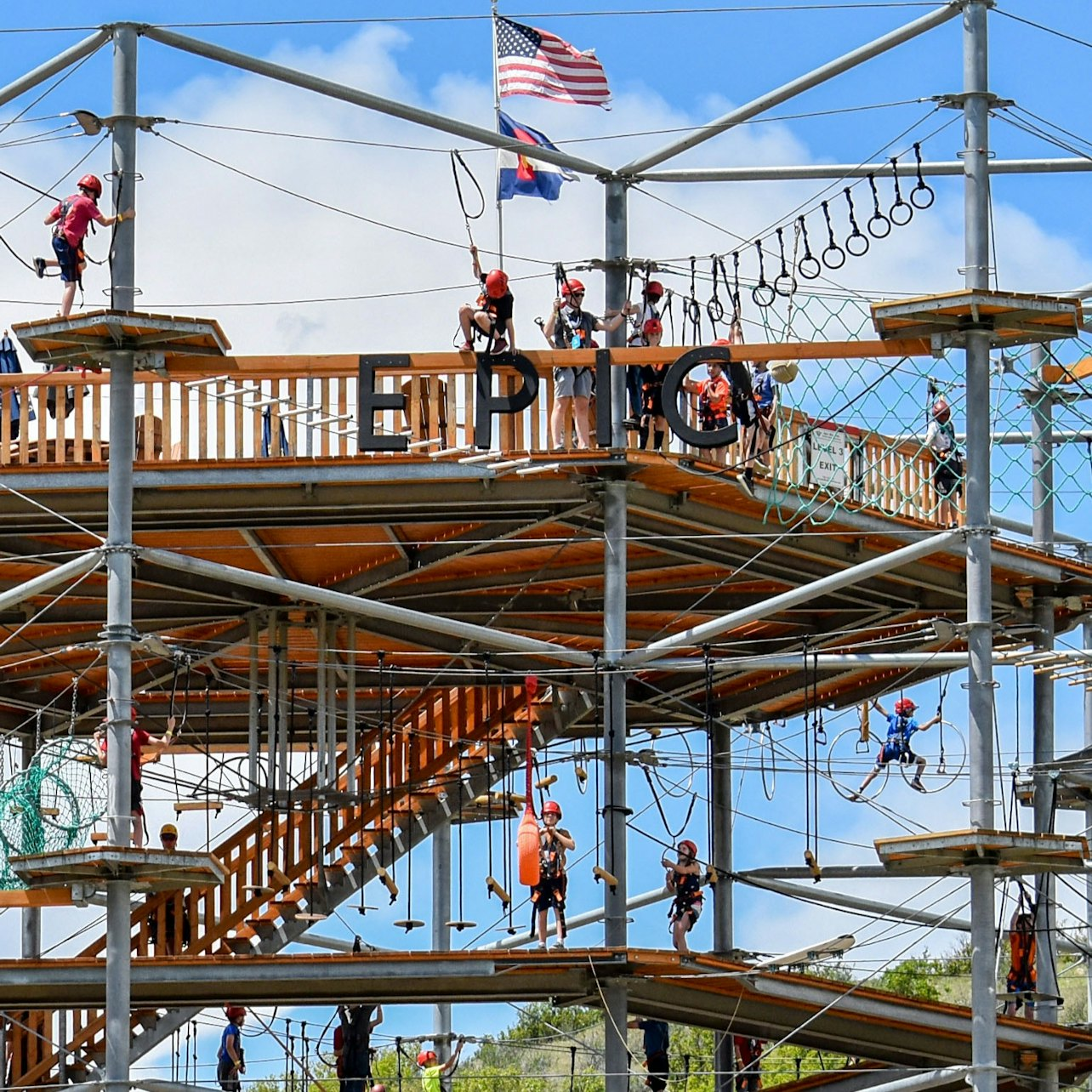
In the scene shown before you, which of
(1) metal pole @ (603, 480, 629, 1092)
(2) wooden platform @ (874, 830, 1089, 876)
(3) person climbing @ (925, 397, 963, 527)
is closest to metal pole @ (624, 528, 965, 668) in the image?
(1) metal pole @ (603, 480, 629, 1092)

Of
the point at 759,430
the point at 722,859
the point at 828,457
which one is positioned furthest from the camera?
the point at 722,859

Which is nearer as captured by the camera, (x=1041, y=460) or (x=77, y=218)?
(x=77, y=218)

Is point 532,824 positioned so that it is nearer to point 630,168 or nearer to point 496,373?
point 496,373

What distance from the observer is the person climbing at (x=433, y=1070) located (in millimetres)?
35562

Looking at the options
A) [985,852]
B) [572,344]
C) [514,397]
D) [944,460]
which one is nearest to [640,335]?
[572,344]

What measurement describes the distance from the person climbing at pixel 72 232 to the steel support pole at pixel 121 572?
1.37 m

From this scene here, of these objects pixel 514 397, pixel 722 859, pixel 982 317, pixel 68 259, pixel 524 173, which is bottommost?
pixel 722 859

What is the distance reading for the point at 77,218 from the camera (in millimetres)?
31438

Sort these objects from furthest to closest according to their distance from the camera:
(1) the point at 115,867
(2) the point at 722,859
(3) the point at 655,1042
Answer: (2) the point at 722,859 < (3) the point at 655,1042 < (1) the point at 115,867

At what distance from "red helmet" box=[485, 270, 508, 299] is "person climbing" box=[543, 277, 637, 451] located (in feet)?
3.51

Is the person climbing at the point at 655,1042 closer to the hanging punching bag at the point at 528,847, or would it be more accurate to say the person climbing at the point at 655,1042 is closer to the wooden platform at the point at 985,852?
the hanging punching bag at the point at 528,847

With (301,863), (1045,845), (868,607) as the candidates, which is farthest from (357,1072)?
(1045,845)

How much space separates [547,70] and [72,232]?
6.52m

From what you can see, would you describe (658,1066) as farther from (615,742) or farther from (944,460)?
(944,460)
